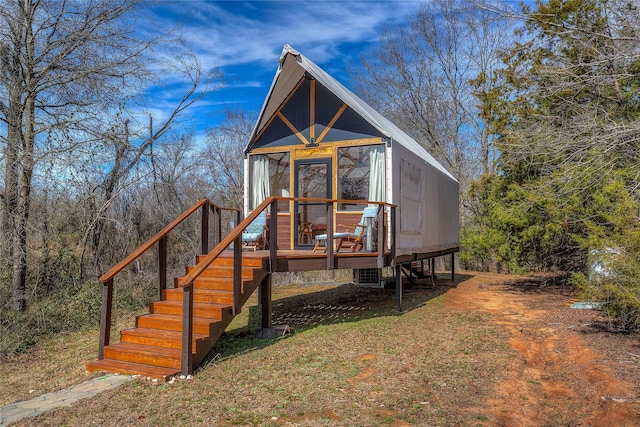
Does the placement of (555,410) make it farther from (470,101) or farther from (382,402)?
(470,101)

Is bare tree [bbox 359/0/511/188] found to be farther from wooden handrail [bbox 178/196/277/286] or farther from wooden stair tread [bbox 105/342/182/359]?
wooden stair tread [bbox 105/342/182/359]

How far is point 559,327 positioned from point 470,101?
599 inches

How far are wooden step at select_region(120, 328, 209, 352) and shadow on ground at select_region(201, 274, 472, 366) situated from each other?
1.26ft

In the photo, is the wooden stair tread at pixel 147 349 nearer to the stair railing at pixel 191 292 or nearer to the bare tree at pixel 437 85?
the stair railing at pixel 191 292

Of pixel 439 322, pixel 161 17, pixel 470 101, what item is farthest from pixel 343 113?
pixel 470 101

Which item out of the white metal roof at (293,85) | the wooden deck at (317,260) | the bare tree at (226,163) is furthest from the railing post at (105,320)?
the bare tree at (226,163)

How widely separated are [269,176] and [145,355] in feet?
16.7

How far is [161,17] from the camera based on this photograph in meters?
10.4

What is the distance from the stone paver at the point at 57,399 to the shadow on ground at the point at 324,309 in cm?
107

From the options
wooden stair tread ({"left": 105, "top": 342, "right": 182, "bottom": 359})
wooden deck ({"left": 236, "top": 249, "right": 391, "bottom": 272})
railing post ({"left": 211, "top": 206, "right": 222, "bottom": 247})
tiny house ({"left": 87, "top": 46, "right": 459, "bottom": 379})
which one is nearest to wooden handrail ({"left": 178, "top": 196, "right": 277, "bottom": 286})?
tiny house ({"left": 87, "top": 46, "right": 459, "bottom": 379})

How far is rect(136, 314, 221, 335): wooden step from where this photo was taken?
5.45m

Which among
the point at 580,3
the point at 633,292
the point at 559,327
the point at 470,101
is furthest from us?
the point at 470,101

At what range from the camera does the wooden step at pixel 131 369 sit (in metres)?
4.82

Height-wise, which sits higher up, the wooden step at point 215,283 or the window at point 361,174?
the window at point 361,174
